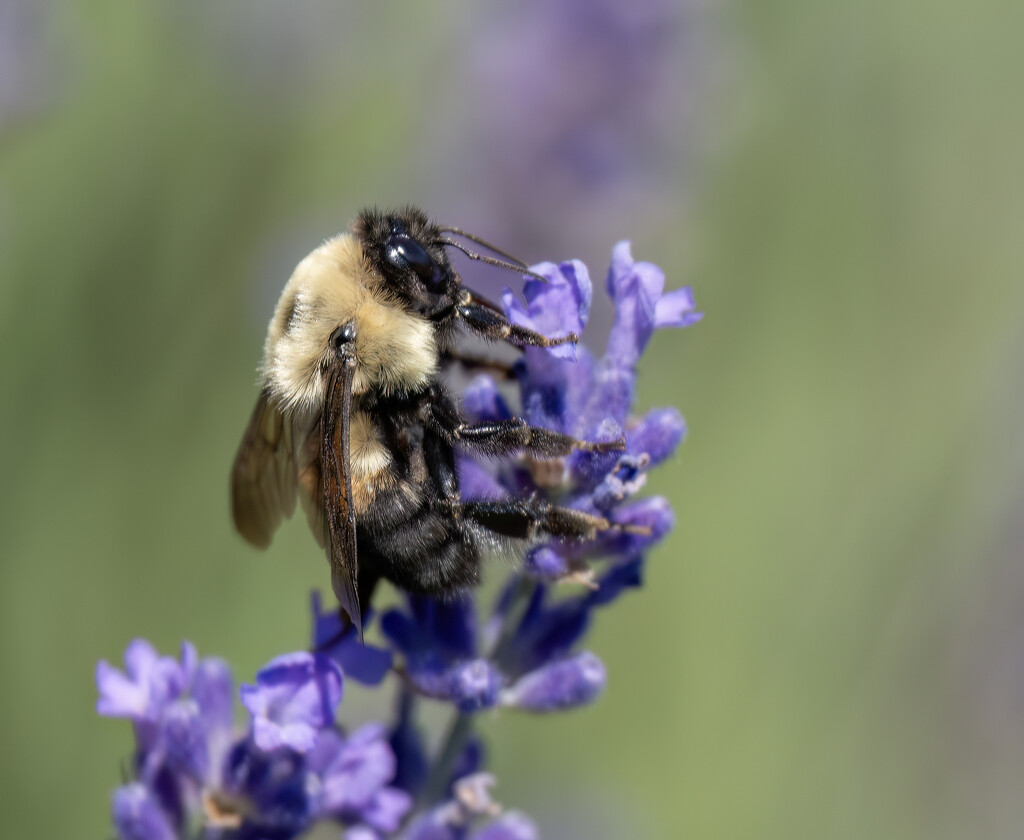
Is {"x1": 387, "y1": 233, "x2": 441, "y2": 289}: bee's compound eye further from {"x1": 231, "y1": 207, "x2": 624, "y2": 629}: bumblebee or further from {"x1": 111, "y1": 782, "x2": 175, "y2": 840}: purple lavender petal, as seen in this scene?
{"x1": 111, "y1": 782, "x2": 175, "y2": 840}: purple lavender petal

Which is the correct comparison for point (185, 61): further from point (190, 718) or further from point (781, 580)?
point (190, 718)

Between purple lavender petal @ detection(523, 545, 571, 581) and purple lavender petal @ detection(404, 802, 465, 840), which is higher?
purple lavender petal @ detection(523, 545, 571, 581)

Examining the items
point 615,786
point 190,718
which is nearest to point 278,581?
point 615,786

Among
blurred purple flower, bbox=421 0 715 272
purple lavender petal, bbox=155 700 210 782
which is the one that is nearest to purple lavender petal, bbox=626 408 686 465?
purple lavender petal, bbox=155 700 210 782

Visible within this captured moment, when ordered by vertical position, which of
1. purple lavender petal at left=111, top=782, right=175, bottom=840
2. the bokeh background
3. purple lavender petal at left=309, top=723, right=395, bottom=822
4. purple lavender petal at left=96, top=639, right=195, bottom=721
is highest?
the bokeh background

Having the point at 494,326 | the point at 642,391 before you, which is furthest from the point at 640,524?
the point at 642,391

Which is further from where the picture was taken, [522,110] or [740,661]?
[522,110]
